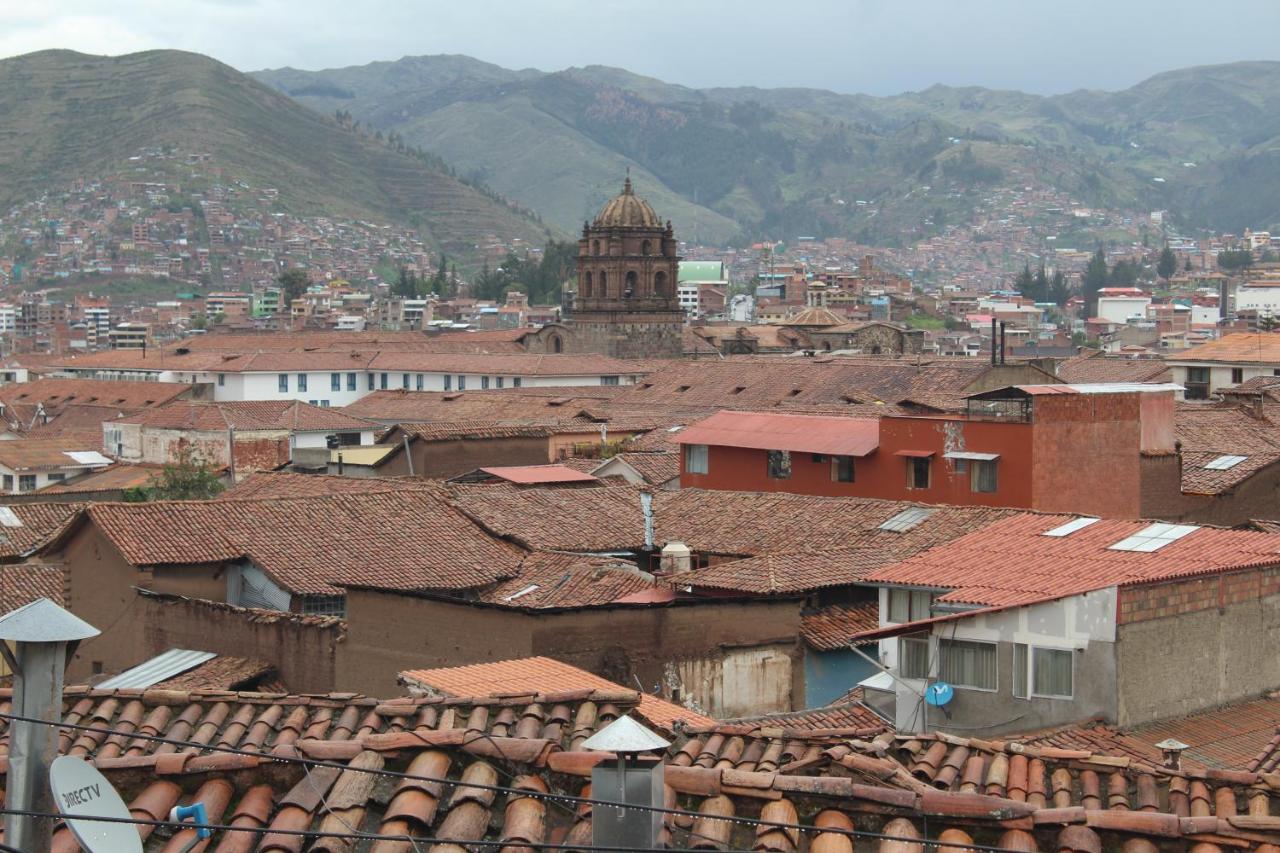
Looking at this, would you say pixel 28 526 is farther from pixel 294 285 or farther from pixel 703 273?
pixel 703 273

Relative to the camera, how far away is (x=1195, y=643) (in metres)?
15.2

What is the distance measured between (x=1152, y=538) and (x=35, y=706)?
11826mm

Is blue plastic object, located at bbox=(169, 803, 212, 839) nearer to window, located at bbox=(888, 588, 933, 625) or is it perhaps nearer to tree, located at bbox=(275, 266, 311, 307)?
window, located at bbox=(888, 588, 933, 625)

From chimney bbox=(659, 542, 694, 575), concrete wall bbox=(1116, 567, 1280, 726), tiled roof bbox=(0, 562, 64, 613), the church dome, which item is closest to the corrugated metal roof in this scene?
tiled roof bbox=(0, 562, 64, 613)

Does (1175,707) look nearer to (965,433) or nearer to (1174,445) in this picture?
(965,433)

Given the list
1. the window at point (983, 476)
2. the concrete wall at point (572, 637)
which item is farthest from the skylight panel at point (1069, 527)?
the window at point (983, 476)

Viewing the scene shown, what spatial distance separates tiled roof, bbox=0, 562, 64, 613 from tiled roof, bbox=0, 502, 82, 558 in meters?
3.29

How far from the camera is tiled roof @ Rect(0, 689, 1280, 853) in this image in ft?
25.1

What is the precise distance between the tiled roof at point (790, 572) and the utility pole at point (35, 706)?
39.1 feet

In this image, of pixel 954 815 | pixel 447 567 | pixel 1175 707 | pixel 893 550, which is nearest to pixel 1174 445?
pixel 893 550

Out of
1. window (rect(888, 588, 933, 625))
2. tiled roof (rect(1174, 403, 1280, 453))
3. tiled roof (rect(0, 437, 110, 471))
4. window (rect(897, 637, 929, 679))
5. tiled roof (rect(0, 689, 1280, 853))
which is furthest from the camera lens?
tiled roof (rect(0, 437, 110, 471))

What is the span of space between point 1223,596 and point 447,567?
9618 mm

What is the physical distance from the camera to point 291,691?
18.1 metres

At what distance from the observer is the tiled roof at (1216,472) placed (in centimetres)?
2716
